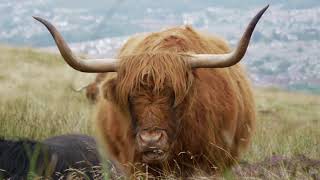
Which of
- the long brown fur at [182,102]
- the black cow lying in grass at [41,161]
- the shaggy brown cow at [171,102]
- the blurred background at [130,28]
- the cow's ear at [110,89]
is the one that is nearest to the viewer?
the black cow lying in grass at [41,161]

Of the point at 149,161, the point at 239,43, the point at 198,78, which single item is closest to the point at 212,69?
the point at 198,78

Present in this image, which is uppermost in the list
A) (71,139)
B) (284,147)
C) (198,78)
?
(198,78)

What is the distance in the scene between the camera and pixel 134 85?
650 centimetres

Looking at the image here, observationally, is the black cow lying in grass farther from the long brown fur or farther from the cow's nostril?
the long brown fur

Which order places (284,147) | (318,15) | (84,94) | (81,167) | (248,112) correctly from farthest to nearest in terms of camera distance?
(318,15), (84,94), (284,147), (248,112), (81,167)

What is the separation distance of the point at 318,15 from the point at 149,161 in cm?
2049

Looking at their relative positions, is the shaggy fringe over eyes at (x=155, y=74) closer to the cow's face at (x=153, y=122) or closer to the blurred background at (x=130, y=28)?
the cow's face at (x=153, y=122)

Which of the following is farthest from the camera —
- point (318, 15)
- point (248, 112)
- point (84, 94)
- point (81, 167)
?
point (318, 15)

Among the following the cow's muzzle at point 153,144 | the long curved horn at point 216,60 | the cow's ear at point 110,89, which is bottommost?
the cow's muzzle at point 153,144

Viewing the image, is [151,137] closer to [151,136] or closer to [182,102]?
[151,136]

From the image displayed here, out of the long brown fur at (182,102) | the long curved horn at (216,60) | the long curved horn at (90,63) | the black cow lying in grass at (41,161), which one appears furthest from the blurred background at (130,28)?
the black cow lying in grass at (41,161)

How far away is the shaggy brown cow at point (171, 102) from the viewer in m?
6.40

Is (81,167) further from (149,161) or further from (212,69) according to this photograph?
(212,69)

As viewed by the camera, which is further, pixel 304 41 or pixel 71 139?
pixel 304 41
